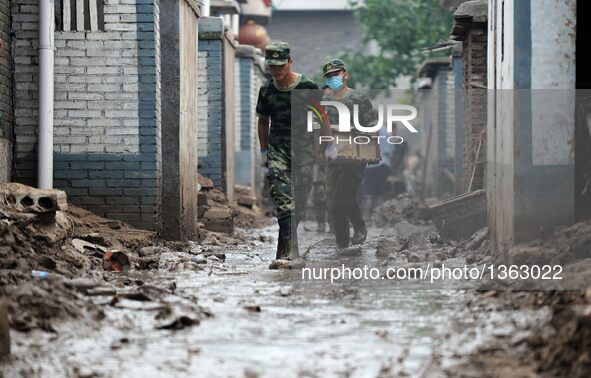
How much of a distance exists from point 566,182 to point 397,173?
21.6 m

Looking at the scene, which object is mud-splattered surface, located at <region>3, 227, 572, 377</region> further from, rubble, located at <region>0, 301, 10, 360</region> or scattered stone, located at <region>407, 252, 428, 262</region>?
scattered stone, located at <region>407, 252, 428, 262</region>

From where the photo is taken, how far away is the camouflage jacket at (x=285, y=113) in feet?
35.0

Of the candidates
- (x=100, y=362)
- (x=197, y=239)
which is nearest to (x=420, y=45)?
(x=197, y=239)

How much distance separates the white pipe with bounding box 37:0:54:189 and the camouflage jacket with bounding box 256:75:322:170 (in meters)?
2.16

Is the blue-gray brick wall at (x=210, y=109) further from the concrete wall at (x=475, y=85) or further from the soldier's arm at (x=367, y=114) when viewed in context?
the soldier's arm at (x=367, y=114)

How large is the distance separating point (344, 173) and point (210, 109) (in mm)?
5638

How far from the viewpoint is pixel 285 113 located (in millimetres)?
10672

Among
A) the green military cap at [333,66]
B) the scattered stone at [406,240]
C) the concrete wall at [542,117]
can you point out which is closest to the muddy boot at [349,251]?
the scattered stone at [406,240]

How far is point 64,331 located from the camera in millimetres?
6230

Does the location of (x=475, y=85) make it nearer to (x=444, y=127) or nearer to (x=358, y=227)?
(x=358, y=227)

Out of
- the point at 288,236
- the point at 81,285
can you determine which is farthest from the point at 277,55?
the point at 81,285

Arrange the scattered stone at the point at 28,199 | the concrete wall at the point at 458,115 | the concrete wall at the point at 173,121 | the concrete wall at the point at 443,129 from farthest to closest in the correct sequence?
the concrete wall at the point at 443,129
the concrete wall at the point at 458,115
the concrete wall at the point at 173,121
the scattered stone at the point at 28,199

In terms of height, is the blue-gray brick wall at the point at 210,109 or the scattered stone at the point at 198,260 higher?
the blue-gray brick wall at the point at 210,109

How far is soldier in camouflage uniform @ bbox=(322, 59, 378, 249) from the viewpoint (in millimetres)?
12234
